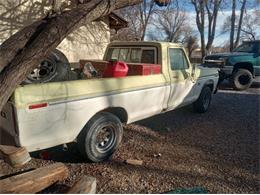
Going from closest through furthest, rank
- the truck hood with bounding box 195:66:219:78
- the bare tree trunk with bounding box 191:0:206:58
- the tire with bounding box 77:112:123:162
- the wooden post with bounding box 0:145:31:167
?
the wooden post with bounding box 0:145:31:167, the tire with bounding box 77:112:123:162, the truck hood with bounding box 195:66:219:78, the bare tree trunk with bounding box 191:0:206:58

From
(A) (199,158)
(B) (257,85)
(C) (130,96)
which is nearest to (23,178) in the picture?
(C) (130,96)

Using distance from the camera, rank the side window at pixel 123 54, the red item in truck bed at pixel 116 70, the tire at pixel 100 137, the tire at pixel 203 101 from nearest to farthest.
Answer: the tire at pixel 100 137
the red item in truck bed at pixel 116 70
the side window at pixel 123 54
the tire at pixel 203 101

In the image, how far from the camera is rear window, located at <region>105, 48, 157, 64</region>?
17.4 feet

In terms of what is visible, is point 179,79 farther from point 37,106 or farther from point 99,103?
point 37,106

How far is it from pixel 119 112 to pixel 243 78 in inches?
325

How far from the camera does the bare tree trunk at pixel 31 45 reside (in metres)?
3.23

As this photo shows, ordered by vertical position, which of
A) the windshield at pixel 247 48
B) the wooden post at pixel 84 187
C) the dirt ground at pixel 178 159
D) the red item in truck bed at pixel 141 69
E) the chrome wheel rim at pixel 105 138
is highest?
the windshield at pixel 247 48

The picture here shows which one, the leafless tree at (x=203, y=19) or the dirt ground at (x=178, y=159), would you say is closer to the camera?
the dirt ground at (x=178, y=159)

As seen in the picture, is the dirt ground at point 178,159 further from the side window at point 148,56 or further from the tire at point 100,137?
the side window at point 148,56

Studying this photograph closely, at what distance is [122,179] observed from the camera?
12.0 ft

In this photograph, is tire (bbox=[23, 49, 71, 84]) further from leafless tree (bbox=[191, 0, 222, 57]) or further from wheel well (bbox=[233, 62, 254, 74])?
leafless tree (bbox=[191, 0, 222, 57])

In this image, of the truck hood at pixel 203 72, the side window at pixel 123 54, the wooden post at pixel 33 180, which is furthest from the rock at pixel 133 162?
the truck hood at pixel 203 72

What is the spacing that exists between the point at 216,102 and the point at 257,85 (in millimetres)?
5160

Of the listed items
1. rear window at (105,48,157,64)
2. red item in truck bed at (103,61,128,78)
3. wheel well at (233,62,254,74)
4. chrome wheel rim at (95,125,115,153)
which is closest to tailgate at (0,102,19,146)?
chrome wheel rim at (95,125,115,153)
